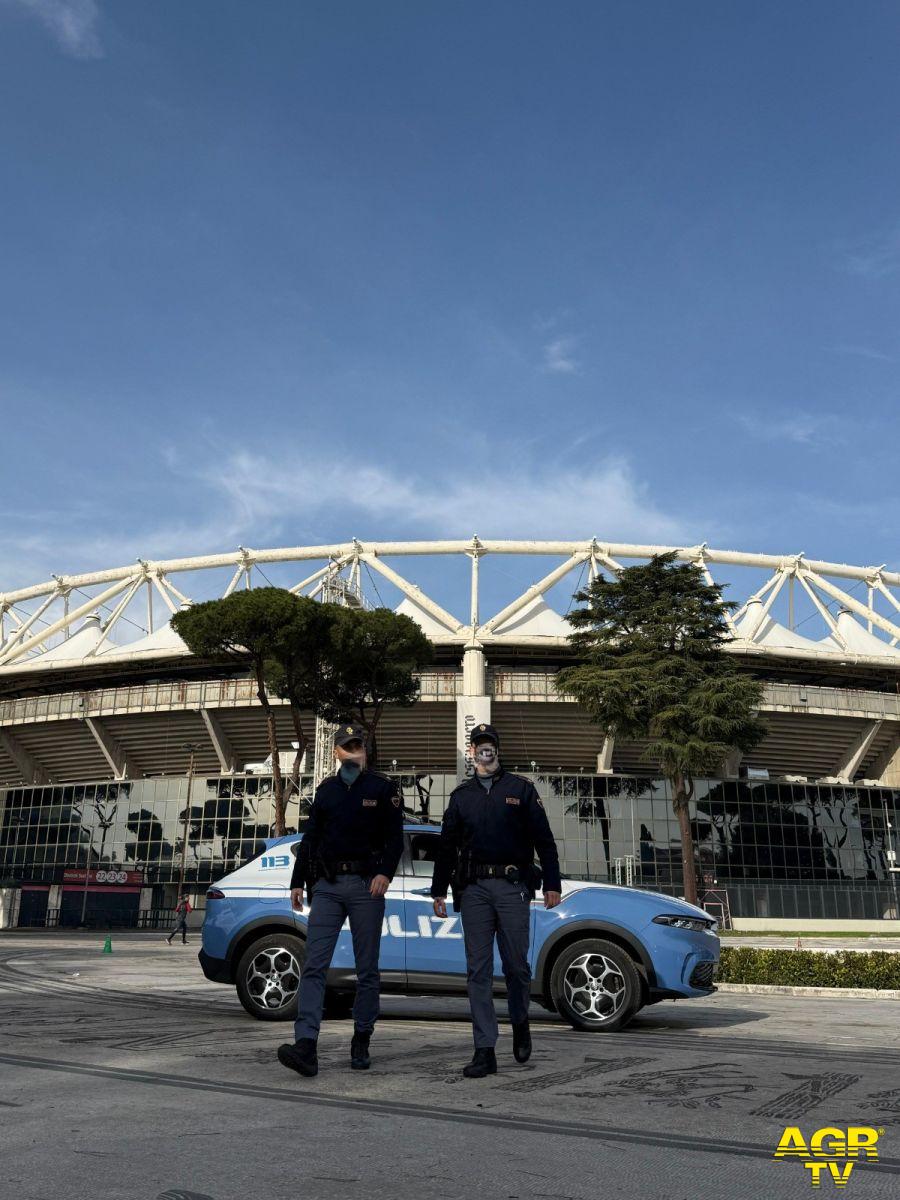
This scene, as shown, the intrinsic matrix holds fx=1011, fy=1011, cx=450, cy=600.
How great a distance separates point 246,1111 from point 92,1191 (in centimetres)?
128

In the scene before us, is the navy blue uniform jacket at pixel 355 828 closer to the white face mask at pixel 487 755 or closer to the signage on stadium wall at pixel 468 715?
the white face mask at pixel 487 755

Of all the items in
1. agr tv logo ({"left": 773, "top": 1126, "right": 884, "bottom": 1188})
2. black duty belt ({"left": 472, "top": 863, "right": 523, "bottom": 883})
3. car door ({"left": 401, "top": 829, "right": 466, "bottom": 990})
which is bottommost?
agr tv logo ({"left": 773, "top": 1126, "right": 884, "bottom": 1188})

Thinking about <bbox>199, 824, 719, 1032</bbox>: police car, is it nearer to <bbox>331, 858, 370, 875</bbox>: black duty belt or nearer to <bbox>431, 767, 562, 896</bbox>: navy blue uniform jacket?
<bbox>431, 767, 562, 896</bbox>: navy blue uniform jacket

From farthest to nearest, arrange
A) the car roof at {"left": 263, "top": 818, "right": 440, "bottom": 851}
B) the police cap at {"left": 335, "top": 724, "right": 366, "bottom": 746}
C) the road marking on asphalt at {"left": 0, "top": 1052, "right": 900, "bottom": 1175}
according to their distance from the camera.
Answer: the car roof at {"left": 263, "top": 818, "right": 440, "bottom": 851}, the police cap at {"left": 335, "top": 724, "right": 366, "bottom": 746}, the road marking on asphalt at {"left": 0, "top": 1052, "right": 900, "bottom": 1175}

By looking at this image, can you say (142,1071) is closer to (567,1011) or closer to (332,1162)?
(332,1162)

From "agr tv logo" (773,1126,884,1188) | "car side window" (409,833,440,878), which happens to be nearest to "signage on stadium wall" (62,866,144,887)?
"car side window" (409,833,440,878)

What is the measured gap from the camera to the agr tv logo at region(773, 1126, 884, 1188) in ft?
11.1

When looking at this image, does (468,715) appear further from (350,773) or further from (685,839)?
(350,773)

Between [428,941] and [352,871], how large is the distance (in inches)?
108

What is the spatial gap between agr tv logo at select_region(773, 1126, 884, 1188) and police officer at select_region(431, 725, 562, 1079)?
72.6 inches

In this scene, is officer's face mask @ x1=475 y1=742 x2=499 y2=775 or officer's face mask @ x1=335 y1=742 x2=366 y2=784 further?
officer's face mask @ x1=475 y1=742 x2=499 y2=775

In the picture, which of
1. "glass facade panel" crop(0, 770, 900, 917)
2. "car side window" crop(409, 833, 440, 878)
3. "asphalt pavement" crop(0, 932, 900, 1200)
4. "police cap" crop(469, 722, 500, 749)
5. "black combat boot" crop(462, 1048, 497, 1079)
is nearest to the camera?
"asphalt pavement" crop(0, 932, 900, 1200)

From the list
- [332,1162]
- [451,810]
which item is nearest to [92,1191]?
[332,1162]

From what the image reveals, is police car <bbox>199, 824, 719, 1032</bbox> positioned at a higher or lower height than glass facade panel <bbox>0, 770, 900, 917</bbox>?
lower
